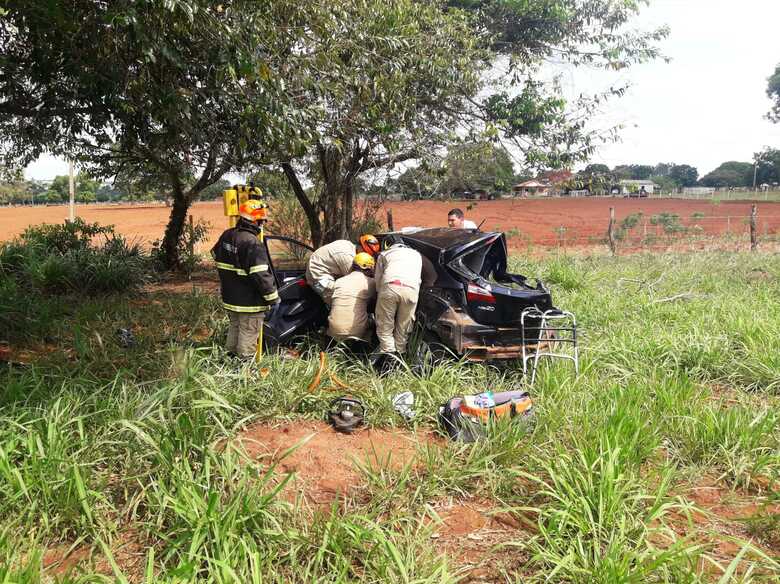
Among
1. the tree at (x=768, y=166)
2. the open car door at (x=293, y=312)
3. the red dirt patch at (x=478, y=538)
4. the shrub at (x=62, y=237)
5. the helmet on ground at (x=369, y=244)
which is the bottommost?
the red dirt patch at (x=478, y=538)

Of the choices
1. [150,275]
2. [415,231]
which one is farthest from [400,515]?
[150,275]

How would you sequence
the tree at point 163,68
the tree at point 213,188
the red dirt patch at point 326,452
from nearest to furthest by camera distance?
the red dirt patch at point 326,452
the tree at point 163,68
the tree at point 213,188

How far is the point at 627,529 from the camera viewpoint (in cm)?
264

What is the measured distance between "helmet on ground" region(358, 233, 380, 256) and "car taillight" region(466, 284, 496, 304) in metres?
1.02

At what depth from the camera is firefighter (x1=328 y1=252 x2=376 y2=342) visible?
15.7ft

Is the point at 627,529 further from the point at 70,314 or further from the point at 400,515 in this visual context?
the point at 70,314

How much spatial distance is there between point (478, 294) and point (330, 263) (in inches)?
54.1

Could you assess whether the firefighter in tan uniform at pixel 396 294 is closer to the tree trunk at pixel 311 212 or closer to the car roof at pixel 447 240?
the car roof at pixel 447 240

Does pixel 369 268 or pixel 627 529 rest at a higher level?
pixel 369 268

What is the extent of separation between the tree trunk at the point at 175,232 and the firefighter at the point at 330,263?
278 inches

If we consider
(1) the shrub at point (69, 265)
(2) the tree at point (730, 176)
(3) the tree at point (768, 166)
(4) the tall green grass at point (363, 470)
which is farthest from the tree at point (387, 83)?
(2) the tree at point (730, 176)

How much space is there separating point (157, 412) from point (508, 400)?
2205 mm

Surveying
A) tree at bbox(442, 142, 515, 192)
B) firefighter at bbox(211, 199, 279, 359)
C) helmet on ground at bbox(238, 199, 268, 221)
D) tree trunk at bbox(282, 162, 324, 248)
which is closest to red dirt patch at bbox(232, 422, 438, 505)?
firefighter at bbox(211, 199, 279, 359)

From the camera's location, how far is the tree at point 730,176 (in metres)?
82.2
